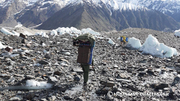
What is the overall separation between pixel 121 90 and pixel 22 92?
10.1 ft

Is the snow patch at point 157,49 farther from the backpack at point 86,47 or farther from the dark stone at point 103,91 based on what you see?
the dark stone at point 103,91

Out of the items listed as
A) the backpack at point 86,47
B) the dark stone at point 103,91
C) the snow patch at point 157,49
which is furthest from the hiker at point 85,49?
the snow patch at point 157,49

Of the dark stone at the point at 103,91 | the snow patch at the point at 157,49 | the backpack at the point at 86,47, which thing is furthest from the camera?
the snow patch at the point at 157,49

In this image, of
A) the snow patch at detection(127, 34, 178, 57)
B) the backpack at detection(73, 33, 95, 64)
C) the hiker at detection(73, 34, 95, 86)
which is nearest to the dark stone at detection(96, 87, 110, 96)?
the hiker at detection(73, 34, 95, 86)

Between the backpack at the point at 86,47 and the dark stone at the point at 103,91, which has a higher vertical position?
the backpack at the point at 86,47

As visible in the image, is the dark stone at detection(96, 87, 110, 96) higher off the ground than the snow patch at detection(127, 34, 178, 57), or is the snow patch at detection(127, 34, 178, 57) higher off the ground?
the snow patch at detection(127, 34, 178, 57)

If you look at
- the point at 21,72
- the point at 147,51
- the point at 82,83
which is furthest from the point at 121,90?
the point at 147,51

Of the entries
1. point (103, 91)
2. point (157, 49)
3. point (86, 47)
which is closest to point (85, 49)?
point (86, 47)

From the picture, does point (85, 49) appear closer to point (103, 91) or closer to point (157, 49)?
point (103, 91)

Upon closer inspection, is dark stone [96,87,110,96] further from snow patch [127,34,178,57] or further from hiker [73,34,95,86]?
snow patch [127,34,178,57]

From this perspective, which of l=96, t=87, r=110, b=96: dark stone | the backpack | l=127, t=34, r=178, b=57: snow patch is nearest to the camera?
l=96, t=87, r=110, b=96: dark stone

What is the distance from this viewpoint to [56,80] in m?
5.25

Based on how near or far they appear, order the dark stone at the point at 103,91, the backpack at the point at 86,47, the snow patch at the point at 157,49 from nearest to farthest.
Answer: the dark stone at the point at 103,91 → the backpack at the point at 86,47 → the snow patch at the point at 157,49

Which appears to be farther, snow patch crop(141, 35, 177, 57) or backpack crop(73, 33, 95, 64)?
snow patch crop(141, 35, 177, 57)
